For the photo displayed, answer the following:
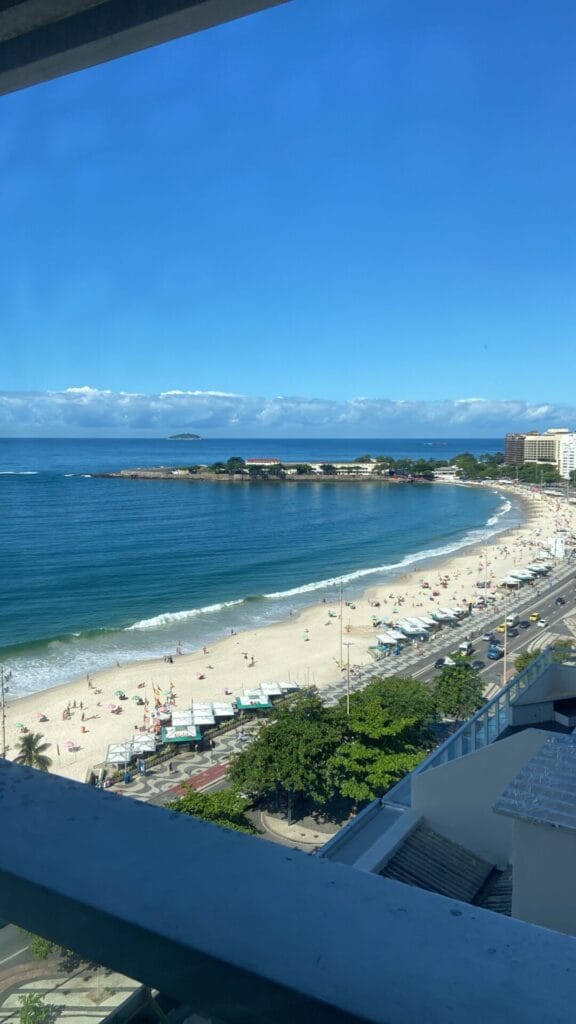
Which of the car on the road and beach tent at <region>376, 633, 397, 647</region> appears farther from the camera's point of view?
beach tent at <region>376, 633, 397, 647</region>

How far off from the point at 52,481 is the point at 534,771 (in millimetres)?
Result: 50390

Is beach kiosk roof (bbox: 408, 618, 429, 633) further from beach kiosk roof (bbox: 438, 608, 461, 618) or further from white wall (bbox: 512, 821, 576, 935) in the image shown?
white wall (bbox: 512, 821, 576, 935)

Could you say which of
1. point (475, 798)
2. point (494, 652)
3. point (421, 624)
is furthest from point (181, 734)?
point (421, 624)

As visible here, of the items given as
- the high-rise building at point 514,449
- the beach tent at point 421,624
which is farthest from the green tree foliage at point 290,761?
the high-rise building at point 514,449

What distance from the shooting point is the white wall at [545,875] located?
5.16ft

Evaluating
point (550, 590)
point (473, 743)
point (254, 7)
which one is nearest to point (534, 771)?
point (473, 743)

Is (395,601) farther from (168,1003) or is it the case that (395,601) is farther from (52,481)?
(52,481)

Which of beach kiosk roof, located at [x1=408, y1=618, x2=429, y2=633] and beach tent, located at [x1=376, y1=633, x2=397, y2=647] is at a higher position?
beach kiosk roof, located at [x1=408, y1=618, x2=429, y2=633]

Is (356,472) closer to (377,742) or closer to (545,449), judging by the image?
(545,449)

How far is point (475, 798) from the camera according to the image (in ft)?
9.18

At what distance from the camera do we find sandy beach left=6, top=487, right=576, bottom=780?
391 inches

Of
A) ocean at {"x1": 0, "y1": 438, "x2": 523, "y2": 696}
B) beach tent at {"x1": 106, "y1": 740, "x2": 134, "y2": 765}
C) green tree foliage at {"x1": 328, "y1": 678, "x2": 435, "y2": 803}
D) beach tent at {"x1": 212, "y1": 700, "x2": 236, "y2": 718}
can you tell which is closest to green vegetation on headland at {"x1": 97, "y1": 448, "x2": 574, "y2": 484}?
ocean at {"x1": 0, "y1": 438, "x2": 523, "y2": 696}

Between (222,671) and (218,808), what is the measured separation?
6451 millimetres

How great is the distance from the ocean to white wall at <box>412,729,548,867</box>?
10273 millimetres
